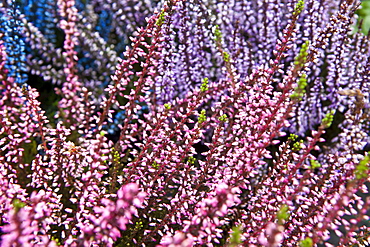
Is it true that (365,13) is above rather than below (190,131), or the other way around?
below

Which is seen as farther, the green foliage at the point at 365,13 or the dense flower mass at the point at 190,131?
the green foliage at the point at 365,13

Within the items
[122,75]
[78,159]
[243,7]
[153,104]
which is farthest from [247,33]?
[78,159]

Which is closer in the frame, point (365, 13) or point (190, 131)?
point (190, 131)

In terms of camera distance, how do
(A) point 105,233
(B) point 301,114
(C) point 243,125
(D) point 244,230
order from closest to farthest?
1. (A) point 105,233
2. (D) point 244,230
3. (C) point 243,125
4. (B) point 301,114

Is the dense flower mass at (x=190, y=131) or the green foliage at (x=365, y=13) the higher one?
the dense flower mass at (x=190, y=131)

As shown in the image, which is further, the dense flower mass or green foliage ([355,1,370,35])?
green foliage ([355,1,370,35])

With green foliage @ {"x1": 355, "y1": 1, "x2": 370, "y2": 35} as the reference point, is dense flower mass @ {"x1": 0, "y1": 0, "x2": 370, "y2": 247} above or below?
above

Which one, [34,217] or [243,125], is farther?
[243,125]

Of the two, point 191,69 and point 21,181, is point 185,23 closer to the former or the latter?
point 191,69
